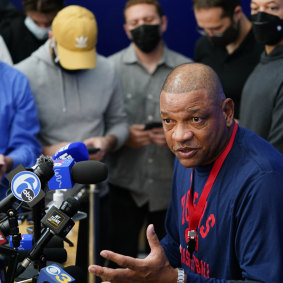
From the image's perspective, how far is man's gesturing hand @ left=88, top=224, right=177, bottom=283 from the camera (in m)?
1.72

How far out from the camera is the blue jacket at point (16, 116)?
2965 millimetres

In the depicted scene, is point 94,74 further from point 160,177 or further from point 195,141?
point 195,141

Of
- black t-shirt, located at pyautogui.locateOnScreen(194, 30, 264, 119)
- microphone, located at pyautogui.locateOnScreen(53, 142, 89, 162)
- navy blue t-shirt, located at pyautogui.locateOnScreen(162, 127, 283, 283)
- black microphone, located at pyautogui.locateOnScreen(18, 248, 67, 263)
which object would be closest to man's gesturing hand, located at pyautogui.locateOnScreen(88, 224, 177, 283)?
navy blue t-shirt, located at pyautogui.locateOnScreen(162, 127, 283, 283)

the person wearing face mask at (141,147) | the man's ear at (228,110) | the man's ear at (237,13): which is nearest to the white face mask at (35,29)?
the person wearing face mask at (141,147)

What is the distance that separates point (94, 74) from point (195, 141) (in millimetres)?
1730

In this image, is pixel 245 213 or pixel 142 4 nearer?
pixel 245 213

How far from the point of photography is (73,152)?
1885mm

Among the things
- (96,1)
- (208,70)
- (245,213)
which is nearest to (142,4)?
(96,1)

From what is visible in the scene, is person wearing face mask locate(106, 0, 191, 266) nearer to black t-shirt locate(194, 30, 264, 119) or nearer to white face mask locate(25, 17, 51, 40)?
black t-shirt locate(194, 30, 264, 119)

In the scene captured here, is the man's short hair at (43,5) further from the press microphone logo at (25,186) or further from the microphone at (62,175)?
the press microphone logo at (25,186)

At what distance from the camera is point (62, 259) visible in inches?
86.7

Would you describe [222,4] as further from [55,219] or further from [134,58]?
[55,219]

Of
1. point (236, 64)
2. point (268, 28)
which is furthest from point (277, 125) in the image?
point (236, 64)

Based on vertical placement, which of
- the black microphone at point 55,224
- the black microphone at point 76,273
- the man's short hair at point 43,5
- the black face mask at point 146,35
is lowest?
the black microphone at point 76,273
